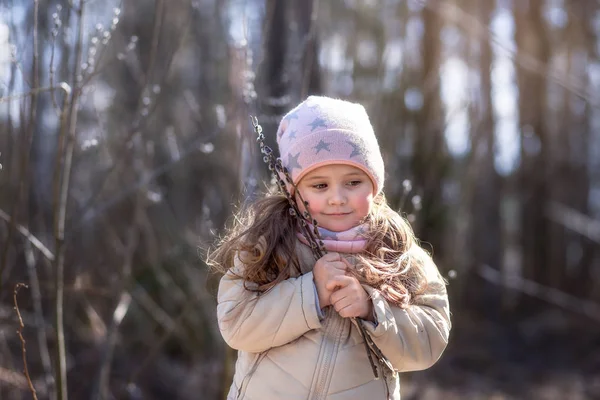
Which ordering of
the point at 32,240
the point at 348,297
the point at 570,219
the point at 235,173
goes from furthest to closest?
the point at 570,219 < the point at 235,173 < the point at 32,240 < the point at 348,297

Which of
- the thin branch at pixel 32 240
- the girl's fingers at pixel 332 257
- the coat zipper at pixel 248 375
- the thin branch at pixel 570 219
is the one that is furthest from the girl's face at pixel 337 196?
the thin branch at pixel 570 219

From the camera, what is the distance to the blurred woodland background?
9.93 feet

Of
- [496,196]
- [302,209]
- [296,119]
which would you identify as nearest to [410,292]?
[302,209]

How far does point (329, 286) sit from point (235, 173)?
2116 mm

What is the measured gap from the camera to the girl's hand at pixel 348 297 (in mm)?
1842

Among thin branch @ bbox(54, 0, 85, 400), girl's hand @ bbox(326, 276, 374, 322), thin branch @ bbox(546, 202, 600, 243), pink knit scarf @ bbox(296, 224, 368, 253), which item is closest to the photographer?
girl's hand @ bbox(326, 276, 374, 322)

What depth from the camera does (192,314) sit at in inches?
223

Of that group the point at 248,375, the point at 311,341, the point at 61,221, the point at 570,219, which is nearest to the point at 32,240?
the point at 61,221

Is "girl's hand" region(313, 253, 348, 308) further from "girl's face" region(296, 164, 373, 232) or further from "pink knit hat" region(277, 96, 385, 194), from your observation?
"pink knit hat" region(277, 96, 385, 194)

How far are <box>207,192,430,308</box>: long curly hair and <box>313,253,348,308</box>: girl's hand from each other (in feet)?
0.18

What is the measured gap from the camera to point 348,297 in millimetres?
1847

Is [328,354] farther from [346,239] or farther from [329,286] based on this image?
[346,239]

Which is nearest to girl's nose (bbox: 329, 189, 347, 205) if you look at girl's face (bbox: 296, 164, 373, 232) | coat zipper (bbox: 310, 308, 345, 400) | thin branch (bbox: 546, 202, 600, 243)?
girl's face (bbox: 296, 164, 373, 232)

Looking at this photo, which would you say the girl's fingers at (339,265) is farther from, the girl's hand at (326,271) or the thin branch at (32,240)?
the thin branch at (32,240)
